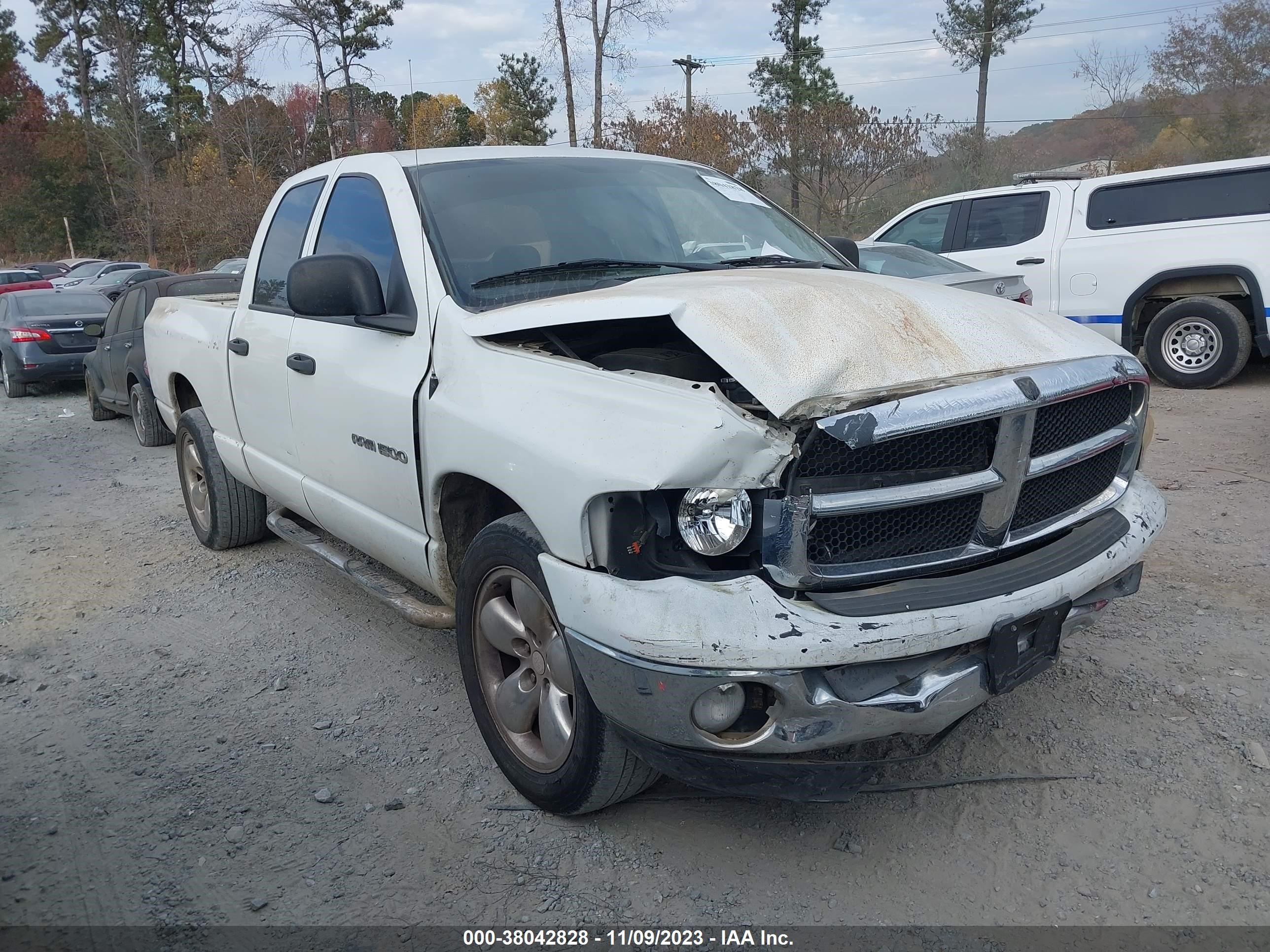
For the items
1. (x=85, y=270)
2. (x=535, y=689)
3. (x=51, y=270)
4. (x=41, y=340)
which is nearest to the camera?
(x=535, y=689)

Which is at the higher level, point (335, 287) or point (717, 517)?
point (335, 287)

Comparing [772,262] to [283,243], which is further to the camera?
[283,243]

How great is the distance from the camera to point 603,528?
7.94 ft

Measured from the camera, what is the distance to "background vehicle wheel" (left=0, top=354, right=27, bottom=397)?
13.4 meters

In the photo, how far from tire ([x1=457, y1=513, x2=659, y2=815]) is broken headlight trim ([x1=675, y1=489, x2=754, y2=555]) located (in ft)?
1.58

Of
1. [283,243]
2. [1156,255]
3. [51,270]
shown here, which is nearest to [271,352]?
[283,243]

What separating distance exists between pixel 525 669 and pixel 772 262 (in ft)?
6.18

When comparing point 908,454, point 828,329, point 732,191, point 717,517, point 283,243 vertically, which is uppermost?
point 732,191

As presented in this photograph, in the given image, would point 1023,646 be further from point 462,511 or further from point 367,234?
point 367,234

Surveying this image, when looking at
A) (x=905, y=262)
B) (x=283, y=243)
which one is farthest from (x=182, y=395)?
(x=905, y=262)

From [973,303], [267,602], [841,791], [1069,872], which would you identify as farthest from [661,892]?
[267,602]

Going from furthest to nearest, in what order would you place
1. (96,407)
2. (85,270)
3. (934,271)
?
(85,270)
(96,407)
(934,271)

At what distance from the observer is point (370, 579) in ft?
12.8

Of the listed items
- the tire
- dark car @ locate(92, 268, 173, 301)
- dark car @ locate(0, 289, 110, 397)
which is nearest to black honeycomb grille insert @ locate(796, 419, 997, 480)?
the tire
